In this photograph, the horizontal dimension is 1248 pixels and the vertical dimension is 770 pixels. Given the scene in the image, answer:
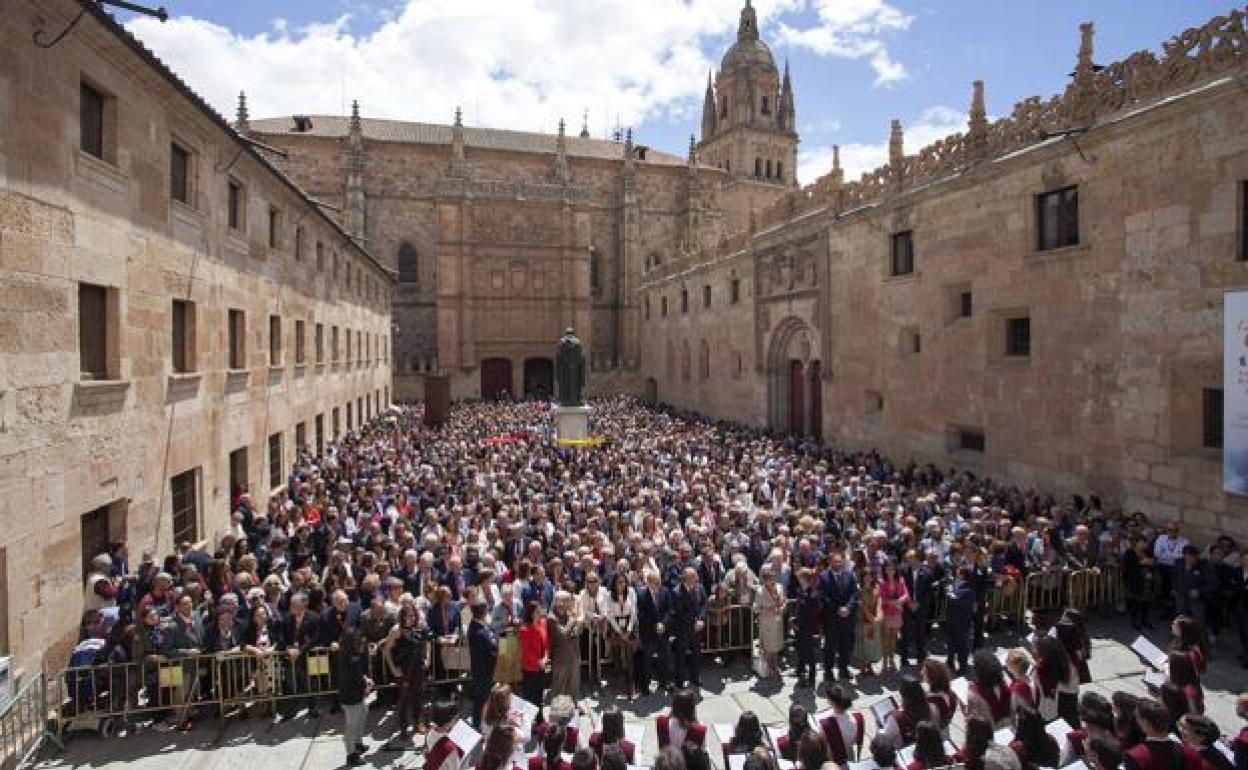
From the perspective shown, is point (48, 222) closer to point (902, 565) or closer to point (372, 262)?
point (902, 565)

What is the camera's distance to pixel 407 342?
46719 mm

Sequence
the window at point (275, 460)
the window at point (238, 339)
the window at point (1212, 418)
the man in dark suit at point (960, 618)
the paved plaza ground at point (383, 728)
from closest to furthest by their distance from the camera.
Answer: the paved plaza ground at point (383, 728)
the man in dark suit at point (960, 618)
the window at point (1212, 418)
the window at point (238, 339)
the window at point (275, 460)

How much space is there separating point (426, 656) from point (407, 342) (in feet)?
134

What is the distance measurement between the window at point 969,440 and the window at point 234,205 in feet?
53.5

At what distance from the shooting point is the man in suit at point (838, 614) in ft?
27.8

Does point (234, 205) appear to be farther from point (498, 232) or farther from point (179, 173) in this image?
point (498, 232)

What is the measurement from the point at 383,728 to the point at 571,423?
16.7 m

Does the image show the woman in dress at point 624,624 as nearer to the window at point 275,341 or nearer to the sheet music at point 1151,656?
the sheet music at point 1151,656

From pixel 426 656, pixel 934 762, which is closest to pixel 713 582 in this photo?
pixel 426 656

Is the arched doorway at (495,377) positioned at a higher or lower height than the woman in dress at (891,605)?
higher

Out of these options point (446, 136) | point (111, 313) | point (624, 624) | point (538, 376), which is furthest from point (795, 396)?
point (446, 136)

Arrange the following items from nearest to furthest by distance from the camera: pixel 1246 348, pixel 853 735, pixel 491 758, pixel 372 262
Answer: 1. pixel 491 758
2. pixel 853 735
3. pixel 1246 348
4. pixel 372 262

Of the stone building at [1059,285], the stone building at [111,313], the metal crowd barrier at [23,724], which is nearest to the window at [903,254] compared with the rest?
the stone building at [1059,285]

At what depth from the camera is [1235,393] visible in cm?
1059
